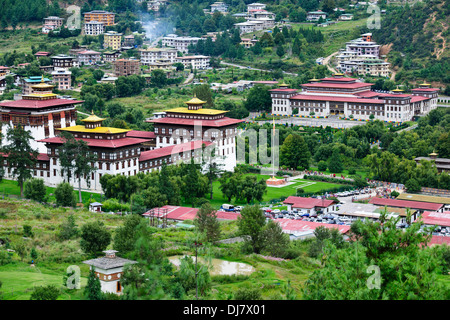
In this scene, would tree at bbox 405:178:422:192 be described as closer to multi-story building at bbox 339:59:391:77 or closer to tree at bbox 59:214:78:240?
tree at bbox 59:214:78:240

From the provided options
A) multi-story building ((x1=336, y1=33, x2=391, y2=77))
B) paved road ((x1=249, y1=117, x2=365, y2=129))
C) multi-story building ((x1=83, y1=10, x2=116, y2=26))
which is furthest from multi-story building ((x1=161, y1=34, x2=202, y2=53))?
paved road ((x1=249, y1=117, x2=365, y2=129))

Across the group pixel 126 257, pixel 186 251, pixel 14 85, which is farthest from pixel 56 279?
pixel 14 85

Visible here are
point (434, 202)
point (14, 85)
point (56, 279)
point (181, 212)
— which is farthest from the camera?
point (14, 85)

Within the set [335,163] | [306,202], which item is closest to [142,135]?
[335,163]

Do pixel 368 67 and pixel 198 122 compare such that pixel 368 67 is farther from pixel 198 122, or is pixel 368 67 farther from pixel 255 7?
pixel 198 122

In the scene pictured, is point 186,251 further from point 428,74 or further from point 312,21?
point 312,21

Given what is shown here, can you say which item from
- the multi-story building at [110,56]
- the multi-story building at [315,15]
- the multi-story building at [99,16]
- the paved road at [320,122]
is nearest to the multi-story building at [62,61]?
the multi-story building at [110,56]
